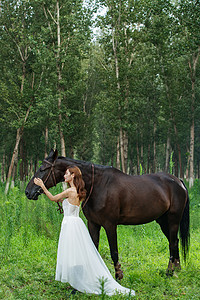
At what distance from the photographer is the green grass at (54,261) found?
5.00 meters

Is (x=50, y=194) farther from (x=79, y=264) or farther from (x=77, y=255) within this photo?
(x=79, y=264)

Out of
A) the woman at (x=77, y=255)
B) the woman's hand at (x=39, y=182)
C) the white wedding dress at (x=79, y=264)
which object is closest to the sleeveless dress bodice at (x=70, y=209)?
the woman at (x=77, y=255)

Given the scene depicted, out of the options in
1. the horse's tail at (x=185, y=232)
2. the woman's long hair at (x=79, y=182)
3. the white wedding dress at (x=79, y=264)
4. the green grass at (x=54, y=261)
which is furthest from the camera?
the horse's tail at (x=185, y=232)

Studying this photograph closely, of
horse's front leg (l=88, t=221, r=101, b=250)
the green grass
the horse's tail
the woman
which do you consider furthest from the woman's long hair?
the horse's tail

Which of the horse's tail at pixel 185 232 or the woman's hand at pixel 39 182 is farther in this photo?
the horse's tail at pixel 185 232

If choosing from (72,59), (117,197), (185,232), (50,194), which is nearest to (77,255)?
(50,194)

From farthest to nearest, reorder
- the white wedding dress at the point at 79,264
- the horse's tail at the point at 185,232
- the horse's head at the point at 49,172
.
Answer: the horse's tail at the point at 185,232 < the horse's head at the point at 49,172 < the white wedding dress at the point at 79,264

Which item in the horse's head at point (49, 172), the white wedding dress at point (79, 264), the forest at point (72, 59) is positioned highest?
the forest at point (72, 59)

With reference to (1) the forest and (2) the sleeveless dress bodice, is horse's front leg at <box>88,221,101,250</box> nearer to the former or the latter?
(2) the sleeveless dress bodice

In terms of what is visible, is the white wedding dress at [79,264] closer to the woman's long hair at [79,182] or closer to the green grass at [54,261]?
the green grass at [54,261]

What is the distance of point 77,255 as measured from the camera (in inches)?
184

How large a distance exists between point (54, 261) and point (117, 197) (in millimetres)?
2288

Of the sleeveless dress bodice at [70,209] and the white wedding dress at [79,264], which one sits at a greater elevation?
the sleeveless dress bodice at [70,209]

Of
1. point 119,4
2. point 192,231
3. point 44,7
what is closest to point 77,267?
point 192,231
